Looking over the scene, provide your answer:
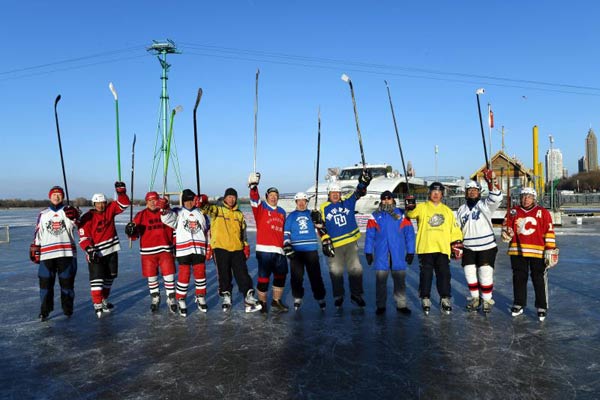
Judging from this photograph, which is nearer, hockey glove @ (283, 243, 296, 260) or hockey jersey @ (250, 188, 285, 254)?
hockey glove @ (283, 243, 296, 260)

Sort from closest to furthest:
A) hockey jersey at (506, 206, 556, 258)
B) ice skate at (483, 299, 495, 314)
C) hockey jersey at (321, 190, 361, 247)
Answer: hockey jersey at (506, 206, 556, 258), ice skate at (483, 299, 495, 314), hockey jersey at (321, 190, 361, 247)

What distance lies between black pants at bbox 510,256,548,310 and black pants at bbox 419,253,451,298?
0.78 m

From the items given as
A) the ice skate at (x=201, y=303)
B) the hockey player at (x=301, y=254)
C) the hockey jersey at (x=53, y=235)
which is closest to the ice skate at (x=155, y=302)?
the ice skate at (x=201, y=303)

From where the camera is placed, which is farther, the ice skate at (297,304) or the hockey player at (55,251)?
the ice skate at (297,304)

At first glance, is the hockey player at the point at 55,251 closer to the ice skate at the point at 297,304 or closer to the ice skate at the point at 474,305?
the ice skate at the point at 297,304

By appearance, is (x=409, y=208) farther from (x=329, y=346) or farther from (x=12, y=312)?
(x=12, y=312)

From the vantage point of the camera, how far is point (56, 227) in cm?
554

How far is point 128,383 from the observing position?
350 centimetres

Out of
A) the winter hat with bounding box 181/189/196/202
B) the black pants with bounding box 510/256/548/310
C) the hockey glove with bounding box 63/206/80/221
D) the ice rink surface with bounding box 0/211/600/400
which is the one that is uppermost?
the winter hat with bounding box 181/189/196/202

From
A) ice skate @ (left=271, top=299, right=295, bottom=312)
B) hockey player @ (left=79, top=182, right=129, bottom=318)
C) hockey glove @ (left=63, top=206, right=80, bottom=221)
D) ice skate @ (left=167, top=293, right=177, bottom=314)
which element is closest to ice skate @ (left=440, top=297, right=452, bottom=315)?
ice skate @ (left=271, top=299, right=295, bottom=312)

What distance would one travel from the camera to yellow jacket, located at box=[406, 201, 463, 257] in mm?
5430

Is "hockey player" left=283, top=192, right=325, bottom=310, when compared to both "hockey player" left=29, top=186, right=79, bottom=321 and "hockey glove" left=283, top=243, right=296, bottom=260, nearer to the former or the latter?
"hockey glove" left=283, top=243, right=296, bottom=260

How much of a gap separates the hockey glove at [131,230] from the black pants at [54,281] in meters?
0.88

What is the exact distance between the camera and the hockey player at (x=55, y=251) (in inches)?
215
